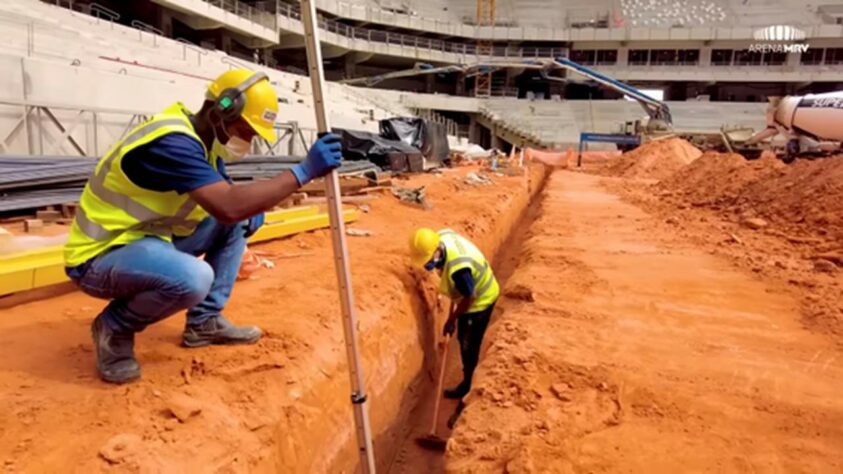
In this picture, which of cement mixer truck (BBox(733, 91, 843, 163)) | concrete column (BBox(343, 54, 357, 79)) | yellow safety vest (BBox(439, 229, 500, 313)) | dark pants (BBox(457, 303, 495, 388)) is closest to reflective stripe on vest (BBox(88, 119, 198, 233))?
yellow safety vest (BBox(439, 229, 500, 313))

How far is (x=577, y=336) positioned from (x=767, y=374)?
1.28m

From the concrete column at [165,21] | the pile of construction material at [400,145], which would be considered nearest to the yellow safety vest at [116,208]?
the pile of construction material at [400,145]

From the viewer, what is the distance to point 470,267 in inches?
207

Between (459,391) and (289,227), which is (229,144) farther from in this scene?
(289,227)

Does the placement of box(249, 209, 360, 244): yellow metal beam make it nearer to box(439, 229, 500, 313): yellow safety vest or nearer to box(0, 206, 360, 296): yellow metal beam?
box(439, 229, 500, 313): yellow safety vest

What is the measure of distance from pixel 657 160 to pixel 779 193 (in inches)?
519

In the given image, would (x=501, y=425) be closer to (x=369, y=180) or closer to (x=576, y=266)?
(x=576, y=266)

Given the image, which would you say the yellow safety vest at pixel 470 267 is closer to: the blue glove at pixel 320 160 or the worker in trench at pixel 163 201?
the worker in trench at pixel 163 201

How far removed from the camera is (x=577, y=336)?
14.4ft

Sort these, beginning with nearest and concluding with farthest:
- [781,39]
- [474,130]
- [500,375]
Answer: [500,375] < [781,39] < [474,130]

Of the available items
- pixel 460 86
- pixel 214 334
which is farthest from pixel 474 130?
pixel 214 334

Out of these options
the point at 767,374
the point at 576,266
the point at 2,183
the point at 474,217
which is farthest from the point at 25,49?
the point at 767,374

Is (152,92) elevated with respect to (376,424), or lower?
elevated

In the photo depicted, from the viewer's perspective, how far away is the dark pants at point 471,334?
18.7ft
